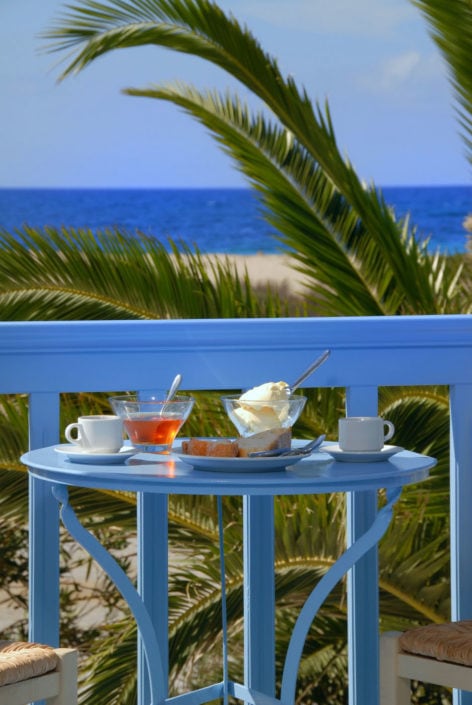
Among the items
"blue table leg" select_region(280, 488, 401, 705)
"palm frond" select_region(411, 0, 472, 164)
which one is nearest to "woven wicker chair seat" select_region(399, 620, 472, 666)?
"blue table leg" select_region(280, 488, 401, 705)

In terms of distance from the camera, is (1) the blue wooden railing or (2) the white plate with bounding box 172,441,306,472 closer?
(2) the white plate with bounding box 172,441,306,472

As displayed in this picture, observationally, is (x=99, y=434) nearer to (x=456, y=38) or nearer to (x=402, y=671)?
(x=402, y=671)

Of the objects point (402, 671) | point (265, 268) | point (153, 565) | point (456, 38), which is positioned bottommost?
point (402, 671)

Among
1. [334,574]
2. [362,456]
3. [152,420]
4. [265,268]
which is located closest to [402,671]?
[334,574]

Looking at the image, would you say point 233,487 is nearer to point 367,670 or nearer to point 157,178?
point 367,670

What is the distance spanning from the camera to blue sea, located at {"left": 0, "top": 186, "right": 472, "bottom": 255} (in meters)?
34.2

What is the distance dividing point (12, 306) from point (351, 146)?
29473 mm

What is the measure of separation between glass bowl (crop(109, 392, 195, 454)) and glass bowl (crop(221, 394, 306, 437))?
0.32 ft

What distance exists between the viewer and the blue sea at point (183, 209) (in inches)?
1346

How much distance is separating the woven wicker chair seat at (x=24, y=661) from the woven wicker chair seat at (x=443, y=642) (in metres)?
0.58

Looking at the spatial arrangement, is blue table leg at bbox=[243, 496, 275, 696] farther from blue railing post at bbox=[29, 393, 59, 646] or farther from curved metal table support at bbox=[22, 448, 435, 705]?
blue railing post at bbox=[29, 393, 59, 646]

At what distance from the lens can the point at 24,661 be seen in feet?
5.74

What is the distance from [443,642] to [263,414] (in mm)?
473

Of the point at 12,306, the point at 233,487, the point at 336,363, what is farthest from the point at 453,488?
the point at 12,306
